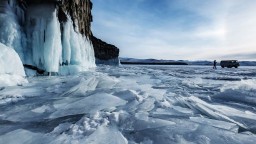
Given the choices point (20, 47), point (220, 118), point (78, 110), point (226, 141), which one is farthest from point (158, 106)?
point (20, 47)

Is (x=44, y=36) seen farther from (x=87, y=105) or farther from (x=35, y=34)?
(x=87, y=105)

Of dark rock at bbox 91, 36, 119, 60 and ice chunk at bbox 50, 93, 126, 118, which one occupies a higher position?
dark rock at bbox 91, 36, 119, 60

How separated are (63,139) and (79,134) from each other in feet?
0.65

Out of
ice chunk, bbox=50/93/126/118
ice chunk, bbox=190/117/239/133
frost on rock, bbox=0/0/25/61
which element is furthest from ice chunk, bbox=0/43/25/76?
ice chunk, bbox=190/117/239/133

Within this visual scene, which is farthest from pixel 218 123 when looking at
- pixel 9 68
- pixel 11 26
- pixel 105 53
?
pixel 105 53

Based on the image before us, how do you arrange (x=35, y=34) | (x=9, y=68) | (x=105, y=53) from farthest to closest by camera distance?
(x=105, y=53) < (x=35, y=34) < (x=9, y=68)

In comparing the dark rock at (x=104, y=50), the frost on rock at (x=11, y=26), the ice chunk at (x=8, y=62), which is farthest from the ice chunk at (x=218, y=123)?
the dark rock at (x=104, y=50)

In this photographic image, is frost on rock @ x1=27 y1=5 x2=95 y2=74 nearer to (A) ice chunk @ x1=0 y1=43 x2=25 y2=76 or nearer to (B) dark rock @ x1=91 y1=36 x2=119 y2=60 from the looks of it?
(A) ice chunk @ x1=0 y1=43 x2=25 y2=76

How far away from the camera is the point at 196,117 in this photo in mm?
3371

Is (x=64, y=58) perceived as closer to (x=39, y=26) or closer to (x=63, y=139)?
(x=39, y=26)

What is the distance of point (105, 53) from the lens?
53406mm

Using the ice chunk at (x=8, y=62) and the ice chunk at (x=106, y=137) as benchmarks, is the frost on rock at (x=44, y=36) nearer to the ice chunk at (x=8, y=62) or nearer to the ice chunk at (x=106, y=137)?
the ice chunk at (x=8, y=62)

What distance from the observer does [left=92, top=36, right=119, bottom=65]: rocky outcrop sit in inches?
2050

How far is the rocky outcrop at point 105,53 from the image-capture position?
52062mm
